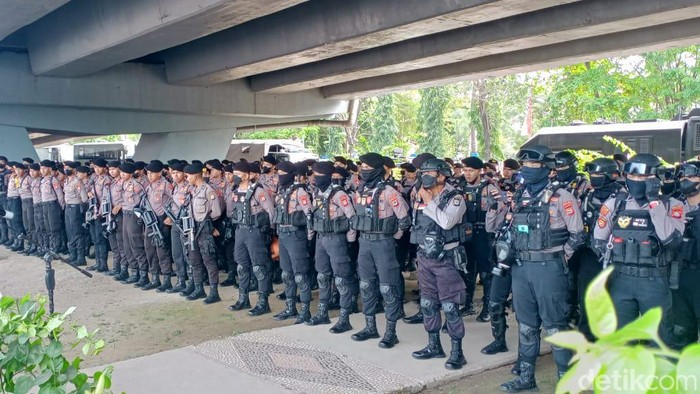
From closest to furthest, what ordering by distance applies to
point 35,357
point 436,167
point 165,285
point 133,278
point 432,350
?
point 35,357 → point 436,167 → point 432,350 → point 165,285 → point 133,278

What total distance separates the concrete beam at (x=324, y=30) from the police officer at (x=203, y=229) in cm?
400

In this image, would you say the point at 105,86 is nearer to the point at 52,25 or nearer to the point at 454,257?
the point at 52,25

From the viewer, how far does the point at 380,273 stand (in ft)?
22.6

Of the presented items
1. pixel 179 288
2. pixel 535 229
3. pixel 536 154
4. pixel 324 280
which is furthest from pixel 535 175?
pixel 179 288

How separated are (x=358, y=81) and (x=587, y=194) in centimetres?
1356

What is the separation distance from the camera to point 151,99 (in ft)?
57.6

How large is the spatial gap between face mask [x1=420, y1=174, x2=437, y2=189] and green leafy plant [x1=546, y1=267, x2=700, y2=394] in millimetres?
5309

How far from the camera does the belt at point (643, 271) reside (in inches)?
202

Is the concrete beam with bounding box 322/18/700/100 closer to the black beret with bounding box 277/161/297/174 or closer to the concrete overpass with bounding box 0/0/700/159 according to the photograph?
the concrete overpass with bounding box 0/0/700/159

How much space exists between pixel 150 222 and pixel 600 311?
9646 millimetres

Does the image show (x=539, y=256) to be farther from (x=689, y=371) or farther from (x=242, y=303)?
(x=242, y=303)

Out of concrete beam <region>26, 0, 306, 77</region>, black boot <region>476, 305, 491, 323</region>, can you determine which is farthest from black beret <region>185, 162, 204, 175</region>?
black boot <region>476, 305, 491, 323</region>

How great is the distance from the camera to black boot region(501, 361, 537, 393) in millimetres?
5578

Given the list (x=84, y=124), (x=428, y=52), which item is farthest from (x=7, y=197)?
(x=428, y=52)
